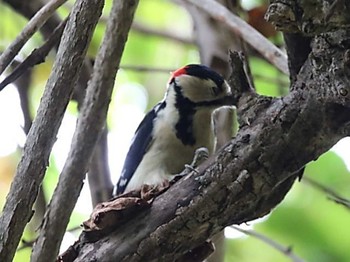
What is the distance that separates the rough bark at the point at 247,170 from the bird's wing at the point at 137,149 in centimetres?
58

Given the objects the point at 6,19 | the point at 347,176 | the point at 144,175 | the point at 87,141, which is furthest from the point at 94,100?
the point at 6,19

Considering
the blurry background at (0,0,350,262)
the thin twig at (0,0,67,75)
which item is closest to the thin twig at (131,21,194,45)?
the blurry background at (0,0,350,262)

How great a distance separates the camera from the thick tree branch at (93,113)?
1022 mm

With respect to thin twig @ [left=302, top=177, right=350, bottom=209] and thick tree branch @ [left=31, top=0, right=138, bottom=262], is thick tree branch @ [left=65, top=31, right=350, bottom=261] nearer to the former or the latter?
thick tree branch @ [left=31, top=0, right=138, bottom=262]

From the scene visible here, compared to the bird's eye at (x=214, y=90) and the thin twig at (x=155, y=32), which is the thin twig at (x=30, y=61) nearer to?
the bird's eye at (x=214, y=90)

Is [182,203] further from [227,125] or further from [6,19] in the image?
[6,19]

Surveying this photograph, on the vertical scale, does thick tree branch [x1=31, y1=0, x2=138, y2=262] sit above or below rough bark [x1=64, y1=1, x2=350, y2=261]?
above

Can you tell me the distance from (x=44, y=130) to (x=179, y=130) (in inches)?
26.6

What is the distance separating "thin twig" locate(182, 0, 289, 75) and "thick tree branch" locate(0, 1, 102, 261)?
517 mm

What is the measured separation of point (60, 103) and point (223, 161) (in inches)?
8.6

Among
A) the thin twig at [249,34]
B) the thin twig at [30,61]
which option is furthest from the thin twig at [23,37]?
the thin twig at [249,34]

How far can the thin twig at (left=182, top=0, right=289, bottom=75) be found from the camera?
4.33 feet

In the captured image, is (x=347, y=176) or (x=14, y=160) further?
(x=14, y=160)

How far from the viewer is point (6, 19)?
2059 millimetres
